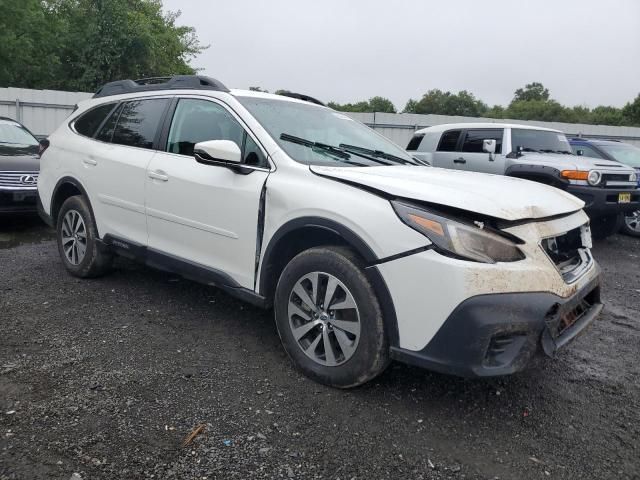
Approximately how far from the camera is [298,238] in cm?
317

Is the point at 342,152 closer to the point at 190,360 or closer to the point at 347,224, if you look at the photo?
the point at 347,224

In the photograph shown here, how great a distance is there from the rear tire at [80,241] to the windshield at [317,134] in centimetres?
197

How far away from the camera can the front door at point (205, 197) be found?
330cm

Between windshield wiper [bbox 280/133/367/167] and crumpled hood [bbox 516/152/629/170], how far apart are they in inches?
194

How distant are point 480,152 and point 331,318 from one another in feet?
21.6

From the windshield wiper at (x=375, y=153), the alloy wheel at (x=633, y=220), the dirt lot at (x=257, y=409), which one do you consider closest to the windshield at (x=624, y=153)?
the alloy wheel at (x=633, y=220)

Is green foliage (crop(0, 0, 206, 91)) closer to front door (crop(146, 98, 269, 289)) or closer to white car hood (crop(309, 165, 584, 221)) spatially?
front door (crop(146, 98, 269, 289))

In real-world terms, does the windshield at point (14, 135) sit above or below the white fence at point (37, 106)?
below

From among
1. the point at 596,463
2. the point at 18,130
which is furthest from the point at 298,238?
the point at 18,130

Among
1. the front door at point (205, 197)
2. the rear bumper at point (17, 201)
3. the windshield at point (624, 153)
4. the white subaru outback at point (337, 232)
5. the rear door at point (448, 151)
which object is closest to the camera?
the white subaru outback at point (337, 232)

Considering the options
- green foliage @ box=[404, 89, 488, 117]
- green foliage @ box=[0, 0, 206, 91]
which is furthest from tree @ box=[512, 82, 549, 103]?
green foliage @ box=[0, 0, 206, 91]

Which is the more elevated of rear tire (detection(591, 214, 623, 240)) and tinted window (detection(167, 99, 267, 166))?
tinted window (detection(167, 99, 267, 166))

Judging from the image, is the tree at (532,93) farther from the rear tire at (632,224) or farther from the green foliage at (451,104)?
the rear tire at (632,224)

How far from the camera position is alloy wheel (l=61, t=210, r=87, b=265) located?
4.68m
